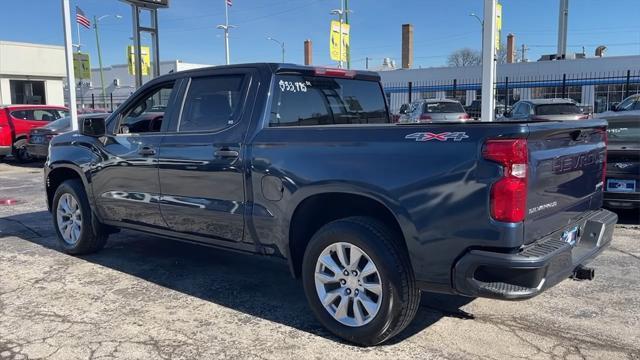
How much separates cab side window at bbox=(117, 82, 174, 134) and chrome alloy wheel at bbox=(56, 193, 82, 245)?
1095 millimetres

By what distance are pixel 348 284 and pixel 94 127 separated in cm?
329

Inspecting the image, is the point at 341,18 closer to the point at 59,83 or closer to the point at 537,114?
the point at 59,83

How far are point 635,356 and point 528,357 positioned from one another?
700 mm

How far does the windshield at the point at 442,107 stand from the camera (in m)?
20.1

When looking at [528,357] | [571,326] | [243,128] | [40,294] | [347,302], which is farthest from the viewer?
[40,294]

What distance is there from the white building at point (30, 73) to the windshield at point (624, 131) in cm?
3115

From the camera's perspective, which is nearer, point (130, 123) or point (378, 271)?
point (378, 271)

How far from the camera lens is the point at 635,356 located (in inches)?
145

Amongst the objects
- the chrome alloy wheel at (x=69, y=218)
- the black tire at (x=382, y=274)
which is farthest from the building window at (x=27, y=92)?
the black tire at (x=382, y=274)

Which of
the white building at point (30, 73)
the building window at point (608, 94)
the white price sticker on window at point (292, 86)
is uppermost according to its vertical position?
the white building at point (30, 73)

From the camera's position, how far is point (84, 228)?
611cm

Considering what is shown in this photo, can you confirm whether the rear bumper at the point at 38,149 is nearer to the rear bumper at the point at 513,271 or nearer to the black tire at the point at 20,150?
the black tire at the point at 20,150

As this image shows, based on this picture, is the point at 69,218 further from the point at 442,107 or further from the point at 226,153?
the point at 442,107

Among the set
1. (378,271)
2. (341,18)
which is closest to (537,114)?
(378,271)
